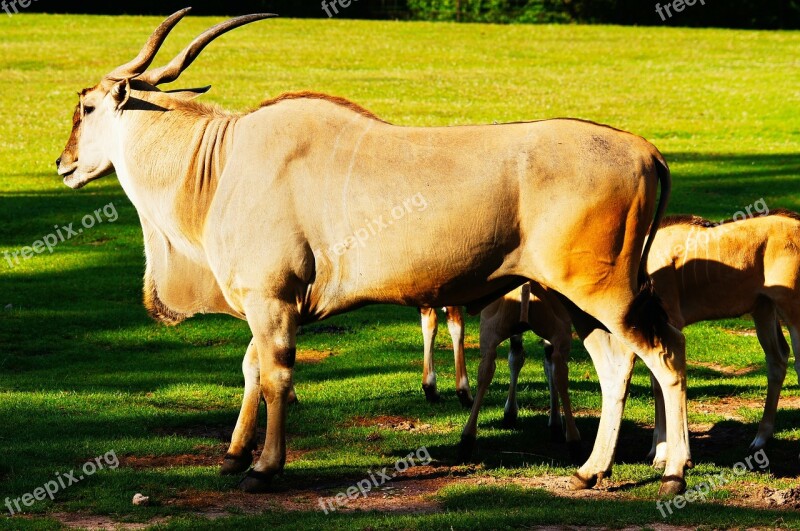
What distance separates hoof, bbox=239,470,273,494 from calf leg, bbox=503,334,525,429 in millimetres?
2546

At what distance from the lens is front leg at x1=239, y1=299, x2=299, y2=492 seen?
7422 millimetres

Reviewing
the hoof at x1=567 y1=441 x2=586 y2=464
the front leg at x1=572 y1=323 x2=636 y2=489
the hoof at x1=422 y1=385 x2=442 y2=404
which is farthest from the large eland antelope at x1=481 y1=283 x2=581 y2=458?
the hoof at x1=422 y1=385 x2=442 y2=404

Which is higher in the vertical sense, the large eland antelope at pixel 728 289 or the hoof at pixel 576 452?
the large eland antelope at pixel 728 289

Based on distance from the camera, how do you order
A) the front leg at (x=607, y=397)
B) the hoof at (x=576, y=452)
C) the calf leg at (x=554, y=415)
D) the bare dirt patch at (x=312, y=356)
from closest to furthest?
the front leg at (x=607, y=397) < the hoof at (x=576, y=452) < the calf leg at (x=554, y=415) < the bare dirt patch at (x=312, y=356)

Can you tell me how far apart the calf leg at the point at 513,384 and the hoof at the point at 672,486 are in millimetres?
2083

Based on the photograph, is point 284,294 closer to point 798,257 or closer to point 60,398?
point 60,398

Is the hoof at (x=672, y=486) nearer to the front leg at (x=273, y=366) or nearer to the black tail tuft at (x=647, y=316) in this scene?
the black tail tuft at (x=647, y=316)

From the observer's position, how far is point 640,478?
7762 mm

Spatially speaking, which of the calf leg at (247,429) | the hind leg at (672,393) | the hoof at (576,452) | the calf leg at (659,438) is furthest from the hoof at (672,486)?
the calf leg at (247,429)

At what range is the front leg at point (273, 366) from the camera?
7.42 metres

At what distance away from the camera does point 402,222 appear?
729 centimetres

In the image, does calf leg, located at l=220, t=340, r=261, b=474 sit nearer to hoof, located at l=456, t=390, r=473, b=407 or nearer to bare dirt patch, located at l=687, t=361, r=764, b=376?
hoof, located at l=456, t=390, r=473, b=407

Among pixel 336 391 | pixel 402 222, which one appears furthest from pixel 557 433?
pixel 402 222

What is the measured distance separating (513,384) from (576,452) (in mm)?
968
